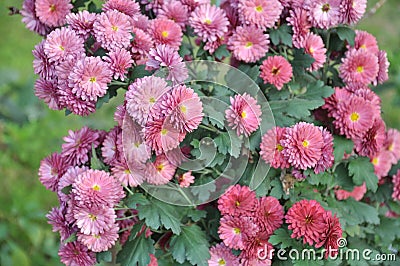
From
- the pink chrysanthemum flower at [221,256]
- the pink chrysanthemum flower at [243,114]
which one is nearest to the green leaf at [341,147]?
the pink chrysanthemum flower at [243,114]

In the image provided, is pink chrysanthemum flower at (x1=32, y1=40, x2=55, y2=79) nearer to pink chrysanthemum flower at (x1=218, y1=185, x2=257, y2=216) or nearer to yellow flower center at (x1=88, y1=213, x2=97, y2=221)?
yellow flower center at (x1=88, y1=213, x2=97, y2=221)

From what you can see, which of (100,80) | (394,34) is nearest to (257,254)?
(100,80)

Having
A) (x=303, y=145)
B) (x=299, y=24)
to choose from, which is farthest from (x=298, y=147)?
(x=299, y=24)

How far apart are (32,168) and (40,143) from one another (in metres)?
0.16

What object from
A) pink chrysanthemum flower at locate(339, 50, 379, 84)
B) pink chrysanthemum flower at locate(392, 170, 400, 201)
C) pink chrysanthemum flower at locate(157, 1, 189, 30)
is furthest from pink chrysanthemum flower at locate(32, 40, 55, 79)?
pink chrysanthemum flower at locate(392, 170, 400, 201)

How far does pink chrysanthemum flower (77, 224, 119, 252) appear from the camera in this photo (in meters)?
1.33

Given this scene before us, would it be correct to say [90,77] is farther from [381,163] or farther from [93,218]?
[381,163]

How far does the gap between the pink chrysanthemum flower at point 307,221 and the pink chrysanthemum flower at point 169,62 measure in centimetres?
40

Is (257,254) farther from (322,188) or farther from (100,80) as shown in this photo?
(100,80)

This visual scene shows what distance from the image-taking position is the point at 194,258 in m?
1.40

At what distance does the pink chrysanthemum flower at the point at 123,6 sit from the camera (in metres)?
1.40

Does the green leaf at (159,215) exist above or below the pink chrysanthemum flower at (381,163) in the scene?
below

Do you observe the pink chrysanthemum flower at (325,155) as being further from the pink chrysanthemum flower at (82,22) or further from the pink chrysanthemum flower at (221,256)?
the pink chrysanthemum flower at (82,22)

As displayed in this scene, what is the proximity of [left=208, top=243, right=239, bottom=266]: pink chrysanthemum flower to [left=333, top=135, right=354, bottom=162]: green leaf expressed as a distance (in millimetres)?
369
